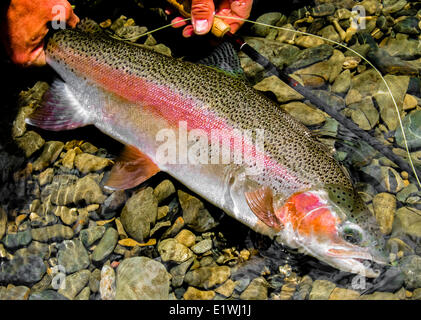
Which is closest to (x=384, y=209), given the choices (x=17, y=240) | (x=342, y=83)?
(x=342, y=83)

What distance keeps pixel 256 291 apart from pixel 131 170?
1.36 metres

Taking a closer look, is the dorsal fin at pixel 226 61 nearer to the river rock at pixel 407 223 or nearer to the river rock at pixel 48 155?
the river rock at pixel 48 155

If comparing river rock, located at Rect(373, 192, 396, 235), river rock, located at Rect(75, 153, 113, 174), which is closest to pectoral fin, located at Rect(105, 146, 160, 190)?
river rock, located at Rect(75, 153, 113, 174)

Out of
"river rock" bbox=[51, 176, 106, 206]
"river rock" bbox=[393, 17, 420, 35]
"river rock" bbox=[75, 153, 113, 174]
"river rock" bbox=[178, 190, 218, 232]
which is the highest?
"river rock" bbox=[393, 17, 420, 35]

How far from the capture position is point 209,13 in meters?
2.91

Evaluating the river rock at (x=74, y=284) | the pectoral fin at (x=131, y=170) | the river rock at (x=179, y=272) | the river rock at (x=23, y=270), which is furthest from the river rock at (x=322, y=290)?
the river rock at (x=23, y=270)

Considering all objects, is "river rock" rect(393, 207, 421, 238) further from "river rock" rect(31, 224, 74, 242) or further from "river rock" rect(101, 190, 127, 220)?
"river rock" rect(31, 224, 74, 242)

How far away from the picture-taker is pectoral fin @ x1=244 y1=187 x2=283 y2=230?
8.00ft

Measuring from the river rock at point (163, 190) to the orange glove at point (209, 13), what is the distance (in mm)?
1337

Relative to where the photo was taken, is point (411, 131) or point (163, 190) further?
point (411, 131)

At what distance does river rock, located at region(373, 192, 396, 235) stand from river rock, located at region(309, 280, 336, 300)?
0.60 meters

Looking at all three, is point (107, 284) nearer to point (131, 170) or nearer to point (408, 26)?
point (131, 170)

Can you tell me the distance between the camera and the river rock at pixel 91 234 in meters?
2.81

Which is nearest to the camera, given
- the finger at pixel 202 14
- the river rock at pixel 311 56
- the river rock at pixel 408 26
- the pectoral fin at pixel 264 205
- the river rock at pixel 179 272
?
the pectoral fin at pixel 264 205
